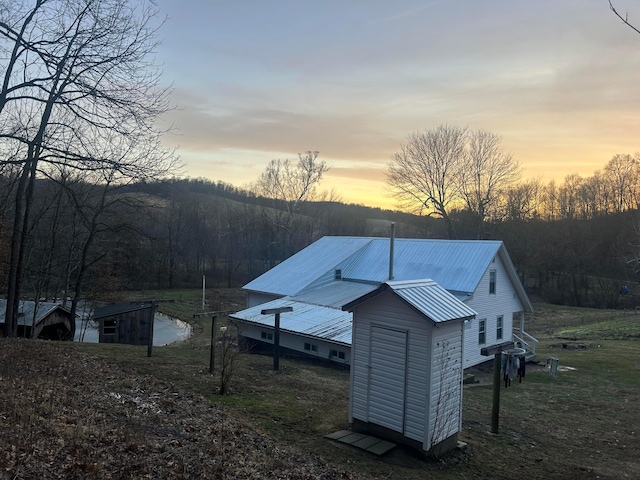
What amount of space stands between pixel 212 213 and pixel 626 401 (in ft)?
215

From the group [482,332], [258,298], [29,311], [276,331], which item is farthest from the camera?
[258,298]

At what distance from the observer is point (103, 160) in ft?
37.3

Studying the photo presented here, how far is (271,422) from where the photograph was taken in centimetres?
903

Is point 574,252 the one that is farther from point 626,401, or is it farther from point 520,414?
point 520,414

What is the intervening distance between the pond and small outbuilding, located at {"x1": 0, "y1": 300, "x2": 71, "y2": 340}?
4.01 ft

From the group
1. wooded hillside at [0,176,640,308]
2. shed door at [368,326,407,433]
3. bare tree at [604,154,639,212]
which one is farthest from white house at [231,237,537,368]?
bare tree at [604,154,639,212]

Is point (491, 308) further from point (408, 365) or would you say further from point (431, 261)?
point (408, 365)

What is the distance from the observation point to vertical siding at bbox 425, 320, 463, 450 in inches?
323

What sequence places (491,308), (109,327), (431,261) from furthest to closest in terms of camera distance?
(109,327) → (431,261) → (491,308)

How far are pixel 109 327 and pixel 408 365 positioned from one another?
21.2 meters

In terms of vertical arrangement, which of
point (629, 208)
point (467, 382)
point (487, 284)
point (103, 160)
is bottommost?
point (467, 382)

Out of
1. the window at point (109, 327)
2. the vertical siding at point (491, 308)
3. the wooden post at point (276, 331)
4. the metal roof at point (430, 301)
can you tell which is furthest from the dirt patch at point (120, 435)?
the window at point (109, 327)

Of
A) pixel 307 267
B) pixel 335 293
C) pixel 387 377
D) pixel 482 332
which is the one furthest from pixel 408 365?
pixel 307 267

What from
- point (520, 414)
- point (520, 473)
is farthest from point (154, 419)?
point (520, 414)
